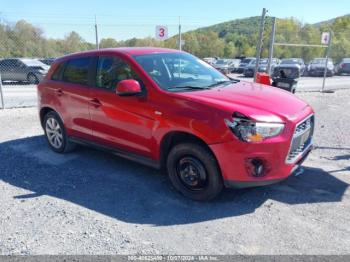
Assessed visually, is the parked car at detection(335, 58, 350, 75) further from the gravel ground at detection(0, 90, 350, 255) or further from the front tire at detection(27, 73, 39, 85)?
the gravel ground at detection(0, 90, 350, 255)

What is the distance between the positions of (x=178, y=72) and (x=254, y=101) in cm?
122

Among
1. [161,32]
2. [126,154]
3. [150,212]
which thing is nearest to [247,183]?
[150,212]

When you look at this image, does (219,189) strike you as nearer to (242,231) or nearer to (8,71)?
(242,231)

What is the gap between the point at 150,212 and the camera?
3.71 metres

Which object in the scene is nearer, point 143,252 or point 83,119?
point 143,252

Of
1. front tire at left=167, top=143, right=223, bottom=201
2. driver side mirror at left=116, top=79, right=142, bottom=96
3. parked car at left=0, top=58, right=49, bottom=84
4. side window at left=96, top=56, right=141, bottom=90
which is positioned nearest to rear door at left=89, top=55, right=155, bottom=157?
side window at left=96, top=56, right=141, bottom=90

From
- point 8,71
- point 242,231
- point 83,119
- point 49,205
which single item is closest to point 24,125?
point 83,119

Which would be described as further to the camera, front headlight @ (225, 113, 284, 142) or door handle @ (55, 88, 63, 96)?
door handle @ (55, 88, 63, 96)

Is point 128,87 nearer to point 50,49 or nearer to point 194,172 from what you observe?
point 194,172

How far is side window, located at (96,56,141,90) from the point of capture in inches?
174

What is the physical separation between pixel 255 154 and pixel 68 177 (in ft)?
8.88

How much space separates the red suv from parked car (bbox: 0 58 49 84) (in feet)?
43.6

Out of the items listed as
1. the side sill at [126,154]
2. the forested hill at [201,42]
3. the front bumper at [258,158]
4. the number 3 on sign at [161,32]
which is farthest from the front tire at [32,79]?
the front bumper at [258,158]

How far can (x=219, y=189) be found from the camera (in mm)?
3738
